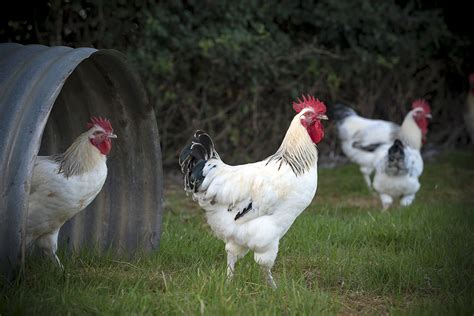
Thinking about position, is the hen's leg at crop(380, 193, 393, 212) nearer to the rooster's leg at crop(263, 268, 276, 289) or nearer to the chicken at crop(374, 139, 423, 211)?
the chicken at crop(374, 139, 423, 211)

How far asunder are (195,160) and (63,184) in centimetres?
93

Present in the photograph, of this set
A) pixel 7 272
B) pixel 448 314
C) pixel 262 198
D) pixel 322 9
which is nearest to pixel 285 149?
pixel 262 198

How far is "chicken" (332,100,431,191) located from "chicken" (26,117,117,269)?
5186 millimetres

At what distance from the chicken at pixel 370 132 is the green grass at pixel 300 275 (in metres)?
1.93

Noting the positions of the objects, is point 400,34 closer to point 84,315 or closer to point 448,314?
point 448,314

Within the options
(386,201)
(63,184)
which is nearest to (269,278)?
(63,184)

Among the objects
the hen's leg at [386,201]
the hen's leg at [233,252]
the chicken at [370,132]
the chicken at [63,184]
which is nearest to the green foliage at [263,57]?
the chicken at [370,132]

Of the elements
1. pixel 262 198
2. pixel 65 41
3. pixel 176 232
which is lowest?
pixel 176 232

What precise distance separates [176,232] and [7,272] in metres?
2.36

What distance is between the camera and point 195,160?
5164 mm

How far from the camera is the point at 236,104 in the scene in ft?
35.6

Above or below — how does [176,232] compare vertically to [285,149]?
below

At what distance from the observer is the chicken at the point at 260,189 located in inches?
192

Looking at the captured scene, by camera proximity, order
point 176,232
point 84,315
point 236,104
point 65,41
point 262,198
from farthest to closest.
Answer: point 236,104 → point 65,41 → point 176,232 → point 262,198 → point 84,315
